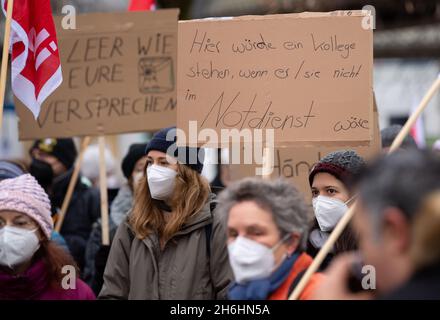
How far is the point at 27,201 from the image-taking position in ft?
16.9

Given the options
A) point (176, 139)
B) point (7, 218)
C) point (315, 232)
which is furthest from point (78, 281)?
point (315, 232)

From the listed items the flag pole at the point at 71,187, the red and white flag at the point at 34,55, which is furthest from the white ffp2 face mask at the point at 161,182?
the flag pole at the point at 71,187

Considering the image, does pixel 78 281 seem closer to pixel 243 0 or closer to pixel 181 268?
pixel 181 268

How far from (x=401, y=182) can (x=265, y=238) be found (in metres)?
1.41

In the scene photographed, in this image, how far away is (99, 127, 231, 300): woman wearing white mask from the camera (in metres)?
4.98

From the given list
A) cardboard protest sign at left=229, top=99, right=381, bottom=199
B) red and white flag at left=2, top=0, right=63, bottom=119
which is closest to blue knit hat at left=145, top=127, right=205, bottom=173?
red and white flag at left=2, top=0, right=63, bottom=119

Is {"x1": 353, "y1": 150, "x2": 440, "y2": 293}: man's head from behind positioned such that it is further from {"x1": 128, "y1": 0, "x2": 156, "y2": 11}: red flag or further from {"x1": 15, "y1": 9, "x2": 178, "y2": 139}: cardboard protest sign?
{"x1": 128, "y1": 0, "x2": 156, "y2": 11}: red flag

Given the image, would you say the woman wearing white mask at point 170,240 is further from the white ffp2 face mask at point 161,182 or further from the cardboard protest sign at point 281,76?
the cardboard protest sign at point 281,76

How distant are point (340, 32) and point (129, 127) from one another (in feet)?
6.67

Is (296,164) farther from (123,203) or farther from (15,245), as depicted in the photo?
(15,245)

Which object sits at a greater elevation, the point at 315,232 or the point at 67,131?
the point at 67,131

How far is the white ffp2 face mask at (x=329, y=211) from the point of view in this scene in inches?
202

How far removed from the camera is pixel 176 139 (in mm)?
5395

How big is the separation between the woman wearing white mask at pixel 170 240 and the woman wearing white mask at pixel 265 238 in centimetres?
93
